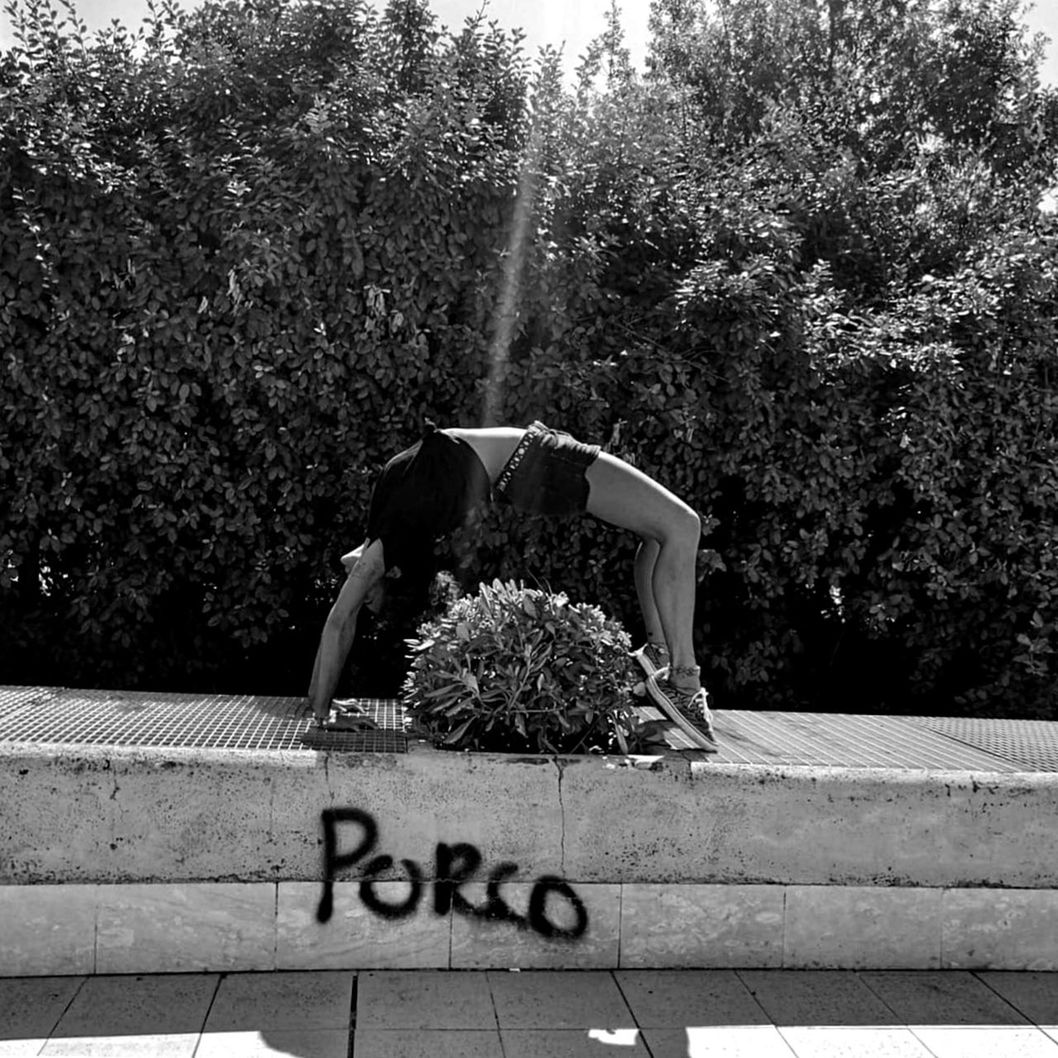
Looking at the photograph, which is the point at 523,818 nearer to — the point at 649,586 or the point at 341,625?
the point at 341,625

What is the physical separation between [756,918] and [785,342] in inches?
143

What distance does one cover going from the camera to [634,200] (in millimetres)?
6770

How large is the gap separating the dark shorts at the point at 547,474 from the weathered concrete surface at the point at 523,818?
3.66 ft

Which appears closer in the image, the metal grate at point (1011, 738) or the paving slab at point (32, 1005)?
the paving slab at point (32, 1005)

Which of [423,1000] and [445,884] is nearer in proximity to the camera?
[423,1000]

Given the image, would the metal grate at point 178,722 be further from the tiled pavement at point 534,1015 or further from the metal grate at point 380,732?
the tiled pavement at point 534,1015

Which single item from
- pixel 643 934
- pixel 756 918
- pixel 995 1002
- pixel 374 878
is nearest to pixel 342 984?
pixel 374 878

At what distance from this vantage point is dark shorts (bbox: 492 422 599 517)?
4.36 m

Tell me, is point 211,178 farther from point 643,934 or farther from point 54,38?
point 643,934

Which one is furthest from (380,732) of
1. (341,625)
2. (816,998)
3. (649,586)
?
(816,998)

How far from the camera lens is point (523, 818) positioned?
12.1 feet

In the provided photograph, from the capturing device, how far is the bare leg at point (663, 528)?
437 cm

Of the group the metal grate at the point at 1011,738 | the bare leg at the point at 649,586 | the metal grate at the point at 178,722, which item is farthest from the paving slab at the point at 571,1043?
the metal grate at the point at 1011,738

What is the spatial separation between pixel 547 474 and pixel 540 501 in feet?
0.38
